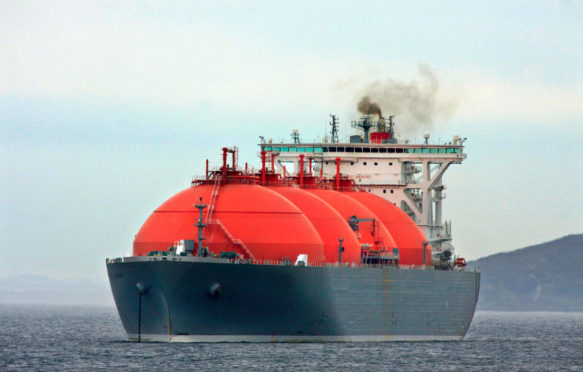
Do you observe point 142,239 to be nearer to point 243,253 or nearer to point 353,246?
point 243,253

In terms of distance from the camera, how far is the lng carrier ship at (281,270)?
61281 mm

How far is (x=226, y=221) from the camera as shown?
63.3m

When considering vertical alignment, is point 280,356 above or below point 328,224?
below

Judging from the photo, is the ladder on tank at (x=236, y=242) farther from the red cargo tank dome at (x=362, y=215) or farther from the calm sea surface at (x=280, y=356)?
the red cargo tank dome at (x=362, y=215)

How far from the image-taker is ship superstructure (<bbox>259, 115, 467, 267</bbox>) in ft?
284

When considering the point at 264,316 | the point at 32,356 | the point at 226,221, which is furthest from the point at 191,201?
the point at 32,356

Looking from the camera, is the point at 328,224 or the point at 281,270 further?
the point at 328,224

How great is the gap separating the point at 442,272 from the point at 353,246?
30.0 feet

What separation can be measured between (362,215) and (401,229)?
12.0 feet

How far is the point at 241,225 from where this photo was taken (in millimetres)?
63250

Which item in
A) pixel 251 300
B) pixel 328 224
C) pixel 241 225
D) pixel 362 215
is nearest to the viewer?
pixel 251 300

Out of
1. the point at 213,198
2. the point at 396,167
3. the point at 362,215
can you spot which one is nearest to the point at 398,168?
the point at 396,167

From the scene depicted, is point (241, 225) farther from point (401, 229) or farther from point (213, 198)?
point (401, 229)

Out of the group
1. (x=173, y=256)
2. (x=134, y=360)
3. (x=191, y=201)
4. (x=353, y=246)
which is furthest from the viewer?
(x=353, y=246)
